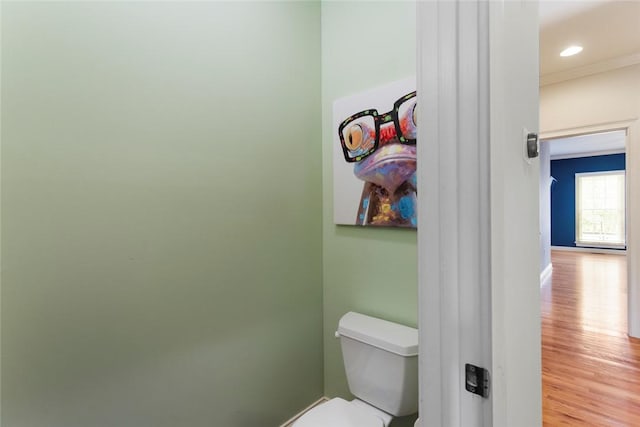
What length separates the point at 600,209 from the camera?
721 centimetres

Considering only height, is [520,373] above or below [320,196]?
below

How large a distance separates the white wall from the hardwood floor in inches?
15.3

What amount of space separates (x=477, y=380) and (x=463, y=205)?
314 millimetres

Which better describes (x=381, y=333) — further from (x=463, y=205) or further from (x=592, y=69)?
(x=592, y=69)

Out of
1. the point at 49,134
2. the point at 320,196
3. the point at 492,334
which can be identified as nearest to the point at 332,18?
the point at 320,196

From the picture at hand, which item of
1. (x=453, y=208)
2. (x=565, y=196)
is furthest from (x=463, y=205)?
(x=565, y=196)

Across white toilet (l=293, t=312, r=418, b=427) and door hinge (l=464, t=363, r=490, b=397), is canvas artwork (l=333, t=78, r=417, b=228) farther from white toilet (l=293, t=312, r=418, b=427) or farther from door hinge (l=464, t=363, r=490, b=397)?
door hinge (l=464, t=363, r=490, b=397)

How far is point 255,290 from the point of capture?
58.0 inches

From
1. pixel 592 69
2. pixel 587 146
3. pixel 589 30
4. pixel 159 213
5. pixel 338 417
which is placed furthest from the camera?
pixel 587 146

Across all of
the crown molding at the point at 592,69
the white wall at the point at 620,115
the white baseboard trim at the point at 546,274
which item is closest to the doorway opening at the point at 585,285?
the white baseboard trim at the point at 546,274

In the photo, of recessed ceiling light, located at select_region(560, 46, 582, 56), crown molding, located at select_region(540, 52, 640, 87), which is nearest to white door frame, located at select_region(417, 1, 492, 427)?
recessed ceiling light, located at select_region(560, 46, 582, 56)

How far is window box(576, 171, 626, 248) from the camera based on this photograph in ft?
22.7

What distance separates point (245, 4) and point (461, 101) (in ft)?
4.19

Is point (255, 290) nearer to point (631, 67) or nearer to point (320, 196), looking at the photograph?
point (320, 196)
